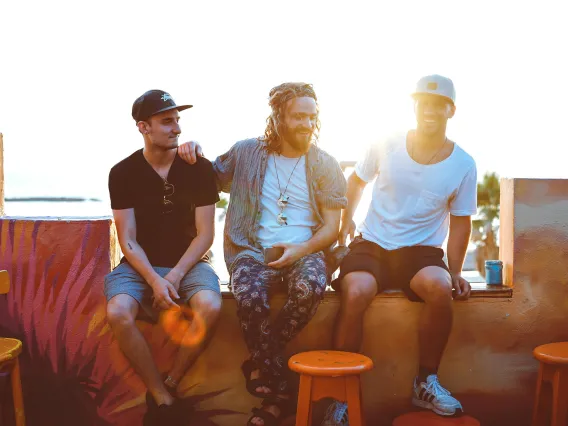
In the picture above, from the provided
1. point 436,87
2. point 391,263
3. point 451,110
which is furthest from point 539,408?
point 436,87

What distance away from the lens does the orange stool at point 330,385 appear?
2.76 metres

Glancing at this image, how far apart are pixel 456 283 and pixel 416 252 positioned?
27cm

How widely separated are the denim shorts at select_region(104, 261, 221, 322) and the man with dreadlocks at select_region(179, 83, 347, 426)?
0.47 feet

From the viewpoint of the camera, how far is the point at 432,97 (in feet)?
11.0

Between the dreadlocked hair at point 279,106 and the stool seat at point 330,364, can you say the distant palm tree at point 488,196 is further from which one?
the stool seat at point 330,364

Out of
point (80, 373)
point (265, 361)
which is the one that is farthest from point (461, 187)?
point (80, 373)

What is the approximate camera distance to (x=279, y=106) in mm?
3461

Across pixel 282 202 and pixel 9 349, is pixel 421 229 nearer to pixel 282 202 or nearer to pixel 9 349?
pixel 282 202

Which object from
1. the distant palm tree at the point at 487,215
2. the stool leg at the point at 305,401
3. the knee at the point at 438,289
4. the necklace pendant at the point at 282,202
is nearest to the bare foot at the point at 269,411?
the stool leg at the point at 305,401

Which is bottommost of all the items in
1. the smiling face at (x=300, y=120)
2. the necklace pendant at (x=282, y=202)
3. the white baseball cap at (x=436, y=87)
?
the necklace pendant at (x=282, y=202)

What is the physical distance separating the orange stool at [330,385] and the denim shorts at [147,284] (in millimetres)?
645

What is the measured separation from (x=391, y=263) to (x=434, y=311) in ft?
1.25

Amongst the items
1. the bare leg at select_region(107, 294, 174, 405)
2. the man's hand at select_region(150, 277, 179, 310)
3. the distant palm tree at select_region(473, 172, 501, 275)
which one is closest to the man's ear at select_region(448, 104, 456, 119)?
the man's hand at select_region(150, 277, 179, 310)

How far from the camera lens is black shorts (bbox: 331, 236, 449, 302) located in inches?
132
